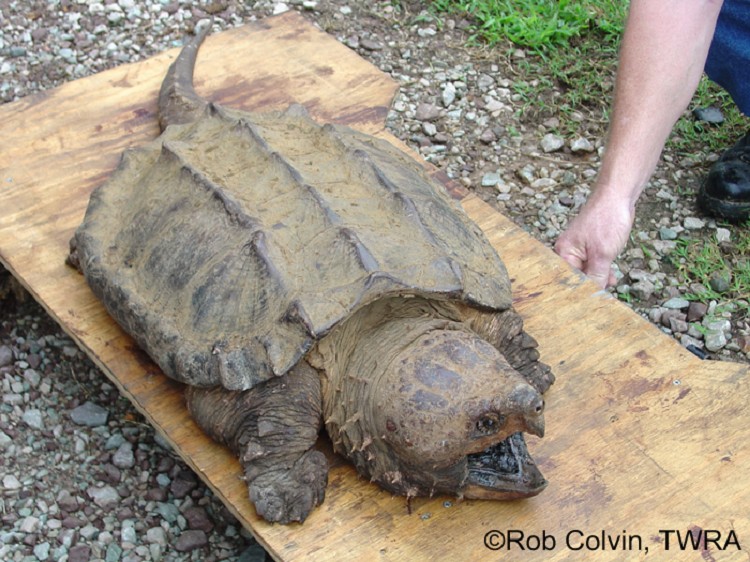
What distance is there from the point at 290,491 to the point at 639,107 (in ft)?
5.96

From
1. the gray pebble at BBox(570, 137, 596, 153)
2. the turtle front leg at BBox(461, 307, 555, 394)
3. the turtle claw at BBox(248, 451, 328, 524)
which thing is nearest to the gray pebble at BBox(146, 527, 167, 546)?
the turtle claw at BBox(248, 451, 328, 524)

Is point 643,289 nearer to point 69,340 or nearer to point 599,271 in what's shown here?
point 599,271

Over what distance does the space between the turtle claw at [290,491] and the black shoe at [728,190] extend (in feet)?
8.41

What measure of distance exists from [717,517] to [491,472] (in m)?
0.65

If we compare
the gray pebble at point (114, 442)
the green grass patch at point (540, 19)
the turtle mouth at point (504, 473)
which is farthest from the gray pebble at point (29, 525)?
the green grass patch at point (540, 19)

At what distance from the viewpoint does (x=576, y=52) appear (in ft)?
16.8

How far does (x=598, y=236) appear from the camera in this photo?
306 cm

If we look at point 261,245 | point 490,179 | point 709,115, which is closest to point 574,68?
point 709,115

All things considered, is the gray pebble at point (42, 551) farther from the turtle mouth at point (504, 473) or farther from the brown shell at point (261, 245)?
the turtle mouth at point (504, 473)

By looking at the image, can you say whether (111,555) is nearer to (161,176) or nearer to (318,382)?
(318,382)

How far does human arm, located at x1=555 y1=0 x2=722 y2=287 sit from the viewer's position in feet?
10.1

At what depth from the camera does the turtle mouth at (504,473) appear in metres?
2.36

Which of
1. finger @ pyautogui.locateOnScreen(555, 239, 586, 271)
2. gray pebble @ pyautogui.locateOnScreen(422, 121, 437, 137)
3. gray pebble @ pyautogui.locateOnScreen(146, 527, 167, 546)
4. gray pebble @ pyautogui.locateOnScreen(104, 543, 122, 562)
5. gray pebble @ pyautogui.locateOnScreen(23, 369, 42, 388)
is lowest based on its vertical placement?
gray pebble @ pyautogui.locateOnScreen(23, 369, 42, 388)

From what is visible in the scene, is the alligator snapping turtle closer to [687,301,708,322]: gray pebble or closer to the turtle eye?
the turtle eye
